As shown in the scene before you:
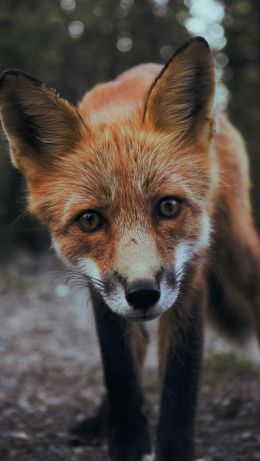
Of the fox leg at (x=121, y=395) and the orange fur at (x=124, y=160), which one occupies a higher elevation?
the orange fur at (x=124, y=160)

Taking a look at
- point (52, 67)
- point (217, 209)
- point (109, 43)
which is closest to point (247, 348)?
point (217, 209)

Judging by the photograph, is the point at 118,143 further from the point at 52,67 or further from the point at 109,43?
the point at 109,43

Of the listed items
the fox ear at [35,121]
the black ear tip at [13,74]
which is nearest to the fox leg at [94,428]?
the fox ear at [35,121]

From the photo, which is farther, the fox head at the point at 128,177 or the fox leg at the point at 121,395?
the fox leg at the point at 121,395

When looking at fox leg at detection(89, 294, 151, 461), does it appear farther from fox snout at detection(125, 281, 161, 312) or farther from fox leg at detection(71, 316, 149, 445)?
fox snout at detection(125, 281, 161, 312)

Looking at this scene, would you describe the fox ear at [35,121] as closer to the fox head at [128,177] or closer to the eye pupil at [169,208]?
the fox head at [128,177]

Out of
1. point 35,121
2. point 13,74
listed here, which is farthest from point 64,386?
point 13,74
